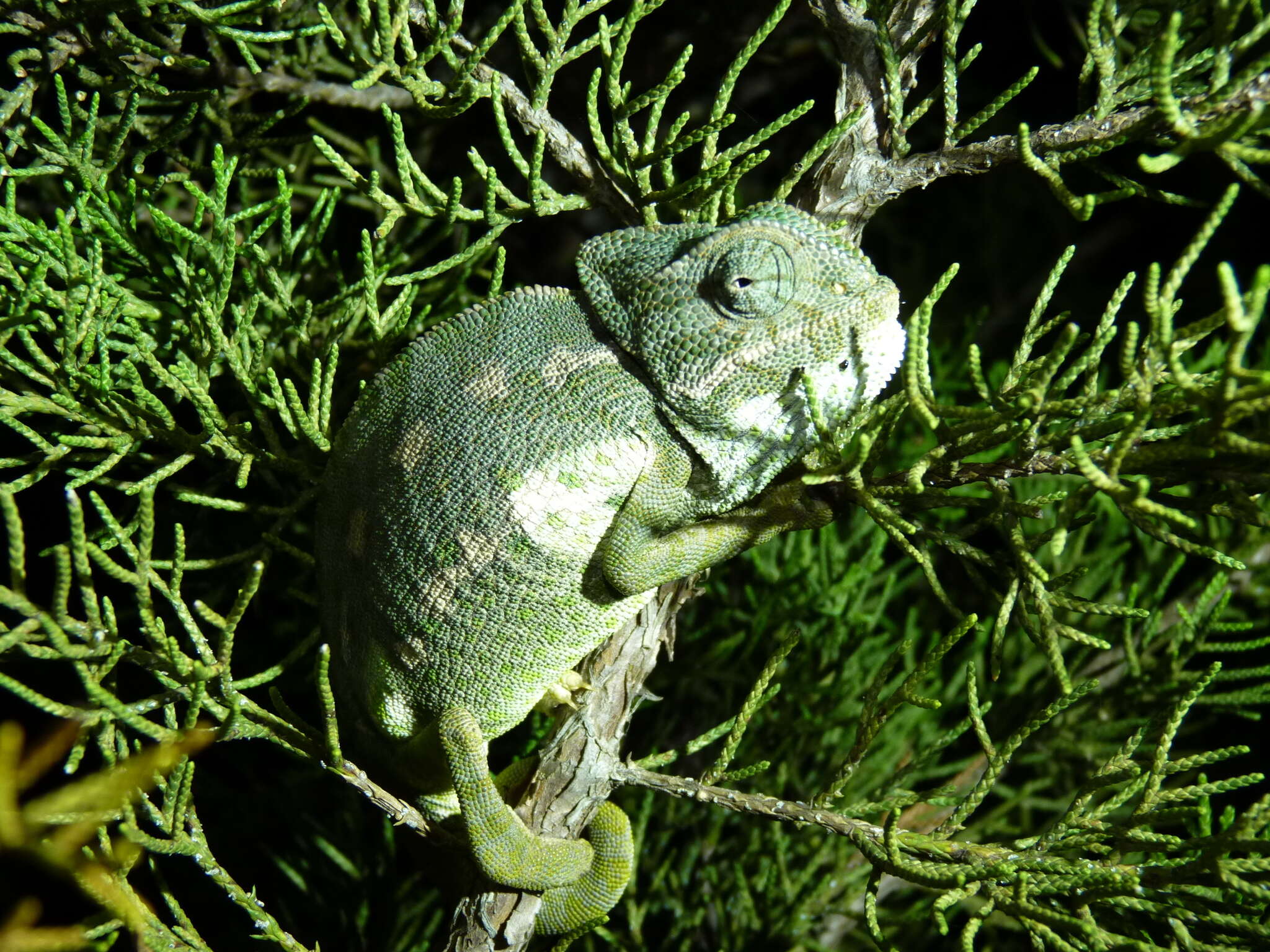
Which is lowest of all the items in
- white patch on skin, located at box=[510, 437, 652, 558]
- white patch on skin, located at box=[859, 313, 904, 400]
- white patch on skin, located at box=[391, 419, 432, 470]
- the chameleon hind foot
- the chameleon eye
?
the chameleon hind foot

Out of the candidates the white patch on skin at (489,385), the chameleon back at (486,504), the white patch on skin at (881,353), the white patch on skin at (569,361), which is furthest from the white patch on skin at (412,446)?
the white patch on skin at (881,353)

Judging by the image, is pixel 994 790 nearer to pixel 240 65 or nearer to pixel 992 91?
pixel 992 91

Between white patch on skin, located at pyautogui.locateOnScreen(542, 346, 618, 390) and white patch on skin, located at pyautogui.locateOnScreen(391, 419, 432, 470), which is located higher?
white patch on skin, located at pyautogui.locateOnScreen(391, 419, 432, 470)

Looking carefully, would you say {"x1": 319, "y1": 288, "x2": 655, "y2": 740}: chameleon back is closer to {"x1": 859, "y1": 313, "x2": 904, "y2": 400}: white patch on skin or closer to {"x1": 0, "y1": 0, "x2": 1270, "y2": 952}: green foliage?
{"x1": 0, "y1": 0, "x2": 1270, "y2": 952}: green foliage

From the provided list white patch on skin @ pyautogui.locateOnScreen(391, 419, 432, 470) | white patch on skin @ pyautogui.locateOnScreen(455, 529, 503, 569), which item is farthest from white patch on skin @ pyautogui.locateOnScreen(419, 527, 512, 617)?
white patch on skin @ pyautogui.locateOnScreen(391, 419, 432, 470)

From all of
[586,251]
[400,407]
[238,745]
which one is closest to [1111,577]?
[586,251]

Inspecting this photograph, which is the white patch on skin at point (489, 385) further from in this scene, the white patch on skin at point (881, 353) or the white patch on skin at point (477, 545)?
the white patch on skin at point (881, 353)

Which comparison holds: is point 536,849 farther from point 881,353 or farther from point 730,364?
point 881,353

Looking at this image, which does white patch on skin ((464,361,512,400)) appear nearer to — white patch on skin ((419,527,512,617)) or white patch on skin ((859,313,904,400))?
white patch on skin ((419,527,512,617))

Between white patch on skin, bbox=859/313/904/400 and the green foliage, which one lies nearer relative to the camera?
the green foliage
